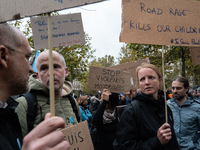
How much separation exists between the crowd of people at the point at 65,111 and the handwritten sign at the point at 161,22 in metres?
0.59

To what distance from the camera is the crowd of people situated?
1.06 meters

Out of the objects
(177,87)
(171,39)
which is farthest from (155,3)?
(177,87)

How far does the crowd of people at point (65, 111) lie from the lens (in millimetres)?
1056

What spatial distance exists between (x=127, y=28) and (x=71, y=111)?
1.18 metres

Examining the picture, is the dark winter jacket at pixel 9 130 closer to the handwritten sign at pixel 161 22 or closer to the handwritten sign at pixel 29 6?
the handwritten sign at pixel 29 6

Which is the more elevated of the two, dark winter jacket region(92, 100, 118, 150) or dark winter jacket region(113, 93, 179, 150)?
dark winter jacket region(113, 93, 179, 150)

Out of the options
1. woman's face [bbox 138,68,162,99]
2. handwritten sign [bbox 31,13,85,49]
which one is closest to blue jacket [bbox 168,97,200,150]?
woman's face [bbox 138,68,162,99]

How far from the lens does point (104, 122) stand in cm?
378

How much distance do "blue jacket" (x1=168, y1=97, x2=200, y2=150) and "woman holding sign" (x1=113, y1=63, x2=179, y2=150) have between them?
125 cm

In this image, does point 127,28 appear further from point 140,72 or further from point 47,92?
point 47,92

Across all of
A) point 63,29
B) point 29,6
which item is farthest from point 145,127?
point 29,6

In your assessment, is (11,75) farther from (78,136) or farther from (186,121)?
(186,121)

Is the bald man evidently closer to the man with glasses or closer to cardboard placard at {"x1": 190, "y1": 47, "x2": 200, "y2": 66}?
the man with glasses

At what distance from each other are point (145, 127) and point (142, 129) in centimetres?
4
